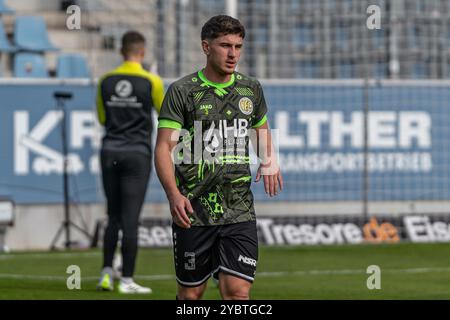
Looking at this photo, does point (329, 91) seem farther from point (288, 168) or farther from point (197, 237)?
point (197, 237)

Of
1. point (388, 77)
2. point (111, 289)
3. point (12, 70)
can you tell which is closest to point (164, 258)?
point (111, 289)

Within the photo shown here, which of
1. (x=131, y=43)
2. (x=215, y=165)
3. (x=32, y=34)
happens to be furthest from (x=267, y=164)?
(x=32, y=34)

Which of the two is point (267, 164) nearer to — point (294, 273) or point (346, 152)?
point (294, 273)

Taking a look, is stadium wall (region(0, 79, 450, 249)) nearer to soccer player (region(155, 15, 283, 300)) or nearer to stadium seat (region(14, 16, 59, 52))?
stadium seat (region(14, 16, 59, 52))

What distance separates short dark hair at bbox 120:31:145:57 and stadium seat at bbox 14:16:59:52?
10510 mm

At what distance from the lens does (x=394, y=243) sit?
1603 centimetres

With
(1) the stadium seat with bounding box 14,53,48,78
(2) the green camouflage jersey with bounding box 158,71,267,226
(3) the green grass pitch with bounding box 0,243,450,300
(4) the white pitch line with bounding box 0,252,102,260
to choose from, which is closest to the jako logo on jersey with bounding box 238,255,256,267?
(2) the green camouflage jersey with bounding box 158,71,267,226

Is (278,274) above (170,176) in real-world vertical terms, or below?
below

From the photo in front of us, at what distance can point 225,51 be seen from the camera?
6570 mm

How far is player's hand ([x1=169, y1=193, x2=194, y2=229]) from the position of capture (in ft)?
20.8

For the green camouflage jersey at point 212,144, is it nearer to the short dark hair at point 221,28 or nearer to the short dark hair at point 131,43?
the short dark hair at point 221,28

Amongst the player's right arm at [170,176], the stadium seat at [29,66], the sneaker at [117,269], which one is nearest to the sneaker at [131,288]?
the sneaker at [117,269]

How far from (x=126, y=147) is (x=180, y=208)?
4056 mm

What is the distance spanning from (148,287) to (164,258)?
3.66 m
